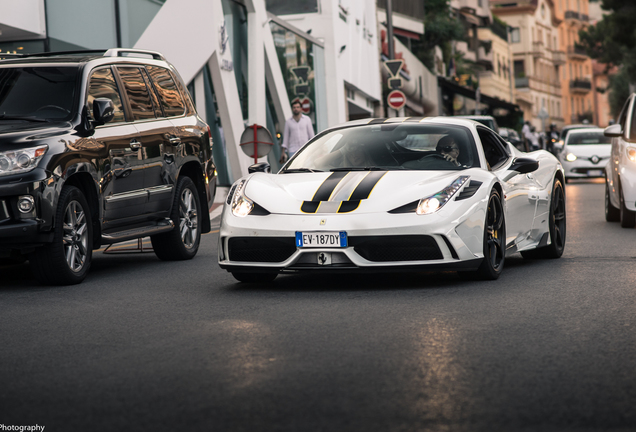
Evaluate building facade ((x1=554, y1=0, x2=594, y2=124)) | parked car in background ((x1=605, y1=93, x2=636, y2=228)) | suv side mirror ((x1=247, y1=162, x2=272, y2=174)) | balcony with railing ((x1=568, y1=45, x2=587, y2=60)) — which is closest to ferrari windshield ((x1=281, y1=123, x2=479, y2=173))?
suv side mirror ((x1=247, y1=162, x2=272, y2=174))

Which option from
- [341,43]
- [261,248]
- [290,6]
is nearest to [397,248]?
[261,248]

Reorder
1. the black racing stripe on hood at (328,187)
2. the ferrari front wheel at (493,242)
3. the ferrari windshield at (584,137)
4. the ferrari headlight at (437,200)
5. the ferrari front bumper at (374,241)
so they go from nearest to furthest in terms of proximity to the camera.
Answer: the ferrari front bumper at (374,241) → the ferrari headlight at (437,200) → the black racing stripe on hood at (328,187) → the ferrari front wheel at (493,242) → the ferrari windshield at (584,137)

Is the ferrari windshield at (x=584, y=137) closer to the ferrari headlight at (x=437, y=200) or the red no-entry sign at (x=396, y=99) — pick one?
the red no-entry sign at (x=396, y=99)

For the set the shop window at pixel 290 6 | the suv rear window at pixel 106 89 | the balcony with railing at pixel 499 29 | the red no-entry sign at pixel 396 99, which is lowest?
the red no-entry sign at pixel 396 99

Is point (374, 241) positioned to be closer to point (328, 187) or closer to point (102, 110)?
point (328, 187)

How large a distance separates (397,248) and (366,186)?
563mm

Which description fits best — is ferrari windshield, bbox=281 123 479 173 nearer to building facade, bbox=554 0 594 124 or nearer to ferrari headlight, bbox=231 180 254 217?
ferrari headlight, bbox=231 180 254 217

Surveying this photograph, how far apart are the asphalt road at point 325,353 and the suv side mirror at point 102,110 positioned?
1.37m

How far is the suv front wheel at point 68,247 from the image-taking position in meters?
8.45

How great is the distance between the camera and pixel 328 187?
813 centimetres

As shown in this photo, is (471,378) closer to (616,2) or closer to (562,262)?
(562,262)

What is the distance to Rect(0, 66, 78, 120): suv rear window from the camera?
30.1 ft

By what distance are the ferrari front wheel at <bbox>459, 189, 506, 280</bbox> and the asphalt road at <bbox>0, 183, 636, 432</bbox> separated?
0.38 feet

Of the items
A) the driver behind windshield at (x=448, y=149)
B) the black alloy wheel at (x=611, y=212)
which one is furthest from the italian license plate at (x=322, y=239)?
the black alloy wheel at (x=611, y=212)
